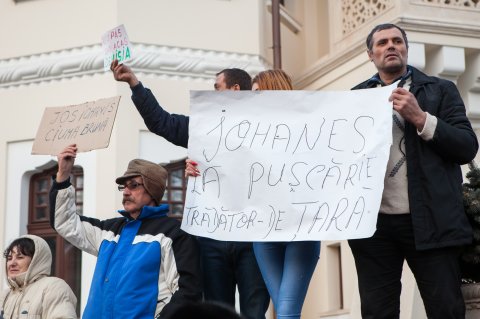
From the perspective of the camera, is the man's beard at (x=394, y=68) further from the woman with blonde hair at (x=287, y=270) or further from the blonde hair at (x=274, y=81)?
the woman with blonde hair at (x=287, y=270)

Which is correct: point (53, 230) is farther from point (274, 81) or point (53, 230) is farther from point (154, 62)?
point (274, 81)

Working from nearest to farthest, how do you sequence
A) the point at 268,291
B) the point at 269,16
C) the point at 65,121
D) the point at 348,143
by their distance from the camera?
1. the point at 348,143
2. the point at 268,291
3. the point at 65,121
4. the point at 269,16

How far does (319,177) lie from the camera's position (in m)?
5.06

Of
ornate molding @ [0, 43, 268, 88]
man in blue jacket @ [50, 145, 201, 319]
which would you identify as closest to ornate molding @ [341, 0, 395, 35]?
ornate molding @ [0, 43, 268, 88]

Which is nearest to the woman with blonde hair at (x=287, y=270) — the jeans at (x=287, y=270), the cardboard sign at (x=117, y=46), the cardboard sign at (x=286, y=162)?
the jeans at (x=287, y=270)

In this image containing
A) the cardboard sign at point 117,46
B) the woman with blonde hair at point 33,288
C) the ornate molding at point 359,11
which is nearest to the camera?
the cardboard sign at point 117,46

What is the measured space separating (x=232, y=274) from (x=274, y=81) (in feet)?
3.72

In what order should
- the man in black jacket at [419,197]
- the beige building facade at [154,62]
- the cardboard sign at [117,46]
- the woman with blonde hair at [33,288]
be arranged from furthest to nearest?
the beige building facade at [154,62]
the woman with blonde hair at [33,288]
the cardboard sign at [117,46]
the man in black jacket at [419,197]

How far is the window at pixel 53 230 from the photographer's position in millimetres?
11031

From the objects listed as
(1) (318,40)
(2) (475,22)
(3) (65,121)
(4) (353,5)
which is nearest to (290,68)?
(1) (318,40)

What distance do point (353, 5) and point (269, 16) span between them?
51.8 inches

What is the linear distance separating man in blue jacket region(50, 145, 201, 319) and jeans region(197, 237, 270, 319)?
144mm

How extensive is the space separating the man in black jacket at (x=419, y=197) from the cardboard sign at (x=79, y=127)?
166 cm

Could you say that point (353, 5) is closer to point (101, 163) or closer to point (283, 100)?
point (101, 163)
